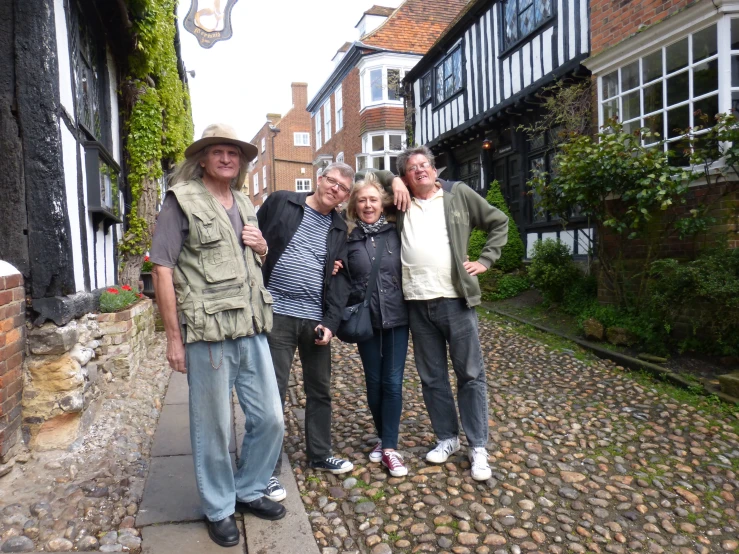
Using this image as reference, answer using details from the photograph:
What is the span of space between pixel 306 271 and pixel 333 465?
119 centimetres

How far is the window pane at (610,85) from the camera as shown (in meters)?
7.46

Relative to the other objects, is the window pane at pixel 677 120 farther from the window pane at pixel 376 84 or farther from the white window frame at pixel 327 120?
the white window frame at pixel 327 120

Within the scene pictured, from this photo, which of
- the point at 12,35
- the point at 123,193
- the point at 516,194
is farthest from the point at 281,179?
the point at 12,35

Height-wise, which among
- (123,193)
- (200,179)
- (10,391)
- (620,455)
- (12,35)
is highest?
(12,35)

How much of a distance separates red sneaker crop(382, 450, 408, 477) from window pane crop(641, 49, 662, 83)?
5.79 metres

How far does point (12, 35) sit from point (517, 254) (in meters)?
8.94

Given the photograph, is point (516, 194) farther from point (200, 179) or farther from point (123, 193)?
point (200, 179)

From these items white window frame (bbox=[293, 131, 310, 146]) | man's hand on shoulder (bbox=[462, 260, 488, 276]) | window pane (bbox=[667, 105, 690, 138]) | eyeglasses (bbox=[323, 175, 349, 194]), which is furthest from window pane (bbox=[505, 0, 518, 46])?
white window frame (bbox=[293, 131, 310, 146])

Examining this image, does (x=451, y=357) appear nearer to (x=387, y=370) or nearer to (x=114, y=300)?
(x=387, y=370)

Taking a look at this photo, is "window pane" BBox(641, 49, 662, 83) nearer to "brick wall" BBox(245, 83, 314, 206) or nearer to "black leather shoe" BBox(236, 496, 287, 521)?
"black leather shoe" BBox(236, 496, 287, 521)

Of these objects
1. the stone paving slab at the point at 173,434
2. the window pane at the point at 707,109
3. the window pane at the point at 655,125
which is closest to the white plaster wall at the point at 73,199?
the stone paving slab at the point at 173,434

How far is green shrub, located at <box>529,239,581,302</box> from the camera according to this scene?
8.12 meters

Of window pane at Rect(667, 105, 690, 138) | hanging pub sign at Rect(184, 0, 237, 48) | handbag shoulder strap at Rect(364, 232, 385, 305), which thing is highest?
hanging pub sign at Rect(184, 0, 237, 48)

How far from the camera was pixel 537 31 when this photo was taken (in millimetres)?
9789
